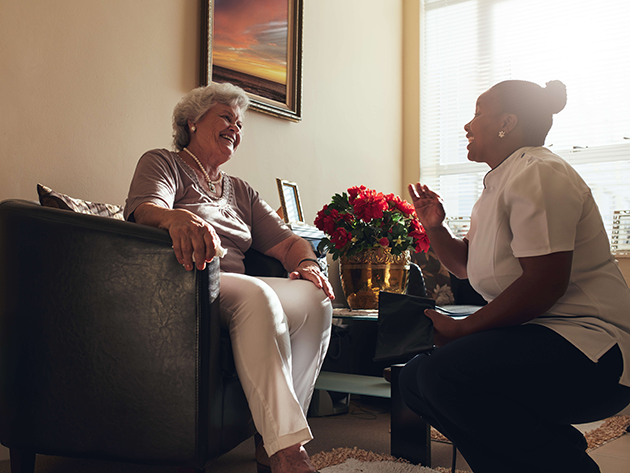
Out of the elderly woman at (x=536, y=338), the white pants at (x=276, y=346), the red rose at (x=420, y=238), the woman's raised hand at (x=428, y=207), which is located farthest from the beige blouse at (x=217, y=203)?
the elderly woman at (x=536, y=338)

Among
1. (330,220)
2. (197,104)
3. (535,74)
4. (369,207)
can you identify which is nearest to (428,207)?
(369,207)

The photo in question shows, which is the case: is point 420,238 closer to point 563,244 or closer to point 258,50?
point 563,244

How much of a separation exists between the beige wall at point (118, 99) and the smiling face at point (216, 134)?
38 cm

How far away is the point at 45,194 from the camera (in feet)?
5.38

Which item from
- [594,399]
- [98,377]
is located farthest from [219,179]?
[594,399]

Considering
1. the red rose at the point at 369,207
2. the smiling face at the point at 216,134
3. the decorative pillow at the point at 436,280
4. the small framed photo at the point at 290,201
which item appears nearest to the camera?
the smiling face at the point at 216,134

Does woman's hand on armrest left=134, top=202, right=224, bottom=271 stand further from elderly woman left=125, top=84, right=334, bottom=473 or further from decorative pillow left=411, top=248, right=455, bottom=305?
decorative pillow left=411, top=248, right=455, bottom=305

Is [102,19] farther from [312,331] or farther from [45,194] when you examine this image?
[312,331]

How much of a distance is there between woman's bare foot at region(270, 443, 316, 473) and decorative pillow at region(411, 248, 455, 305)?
7.12 feet

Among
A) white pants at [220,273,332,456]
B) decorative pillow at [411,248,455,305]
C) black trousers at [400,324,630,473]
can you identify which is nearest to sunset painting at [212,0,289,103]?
decorative pillow at [411,248,455,305]

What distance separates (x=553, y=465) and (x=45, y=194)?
60.6 inches

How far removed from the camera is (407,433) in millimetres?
1865

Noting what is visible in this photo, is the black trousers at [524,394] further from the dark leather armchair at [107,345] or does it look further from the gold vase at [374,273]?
the gold vase at [374,273]

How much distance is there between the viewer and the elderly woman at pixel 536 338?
1095 millimetres
